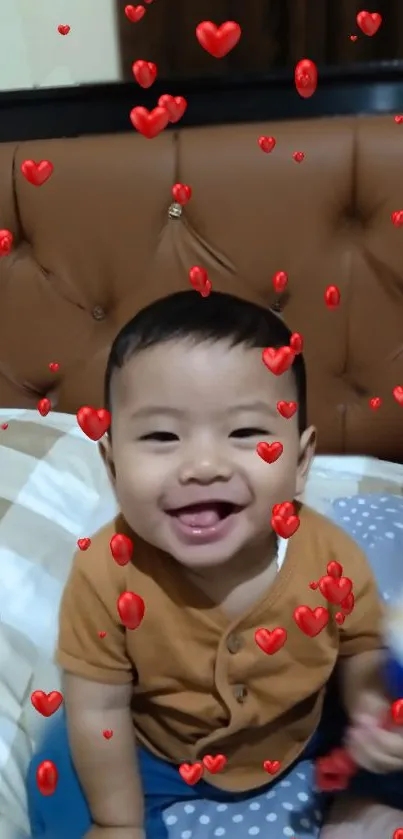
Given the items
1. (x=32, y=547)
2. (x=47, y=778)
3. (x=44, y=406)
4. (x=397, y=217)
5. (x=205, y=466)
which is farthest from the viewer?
(x=44, y=406)

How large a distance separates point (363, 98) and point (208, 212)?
20cm

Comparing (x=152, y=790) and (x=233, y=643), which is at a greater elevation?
(x=233, y=643)

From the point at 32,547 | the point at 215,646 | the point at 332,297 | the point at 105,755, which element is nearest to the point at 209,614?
the point at 215,646

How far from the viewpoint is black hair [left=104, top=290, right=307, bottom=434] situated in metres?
0.51

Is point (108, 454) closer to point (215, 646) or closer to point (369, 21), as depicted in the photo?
point (215, 646)

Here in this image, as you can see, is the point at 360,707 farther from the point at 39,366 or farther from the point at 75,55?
the point at 75,55

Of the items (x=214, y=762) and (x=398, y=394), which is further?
(x=398, y=394)

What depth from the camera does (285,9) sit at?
833mm

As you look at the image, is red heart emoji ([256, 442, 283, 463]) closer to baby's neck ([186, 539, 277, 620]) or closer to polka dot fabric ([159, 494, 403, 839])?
baby's neck ([186, 539, 277, 620])

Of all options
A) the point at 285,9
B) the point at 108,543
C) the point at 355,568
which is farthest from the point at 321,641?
the point at 285,9

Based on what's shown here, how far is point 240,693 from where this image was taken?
0.57 meters

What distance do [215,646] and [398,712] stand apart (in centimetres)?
12

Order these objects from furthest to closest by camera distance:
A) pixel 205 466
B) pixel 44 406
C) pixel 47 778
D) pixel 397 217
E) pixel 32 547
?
1. pixel 44 406
2. pixel 397 217
3. pixel 32 547
4. pixel 47 778
5. pixel 205 466

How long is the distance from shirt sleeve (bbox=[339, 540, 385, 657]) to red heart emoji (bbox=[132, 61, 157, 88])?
521 millimetres
